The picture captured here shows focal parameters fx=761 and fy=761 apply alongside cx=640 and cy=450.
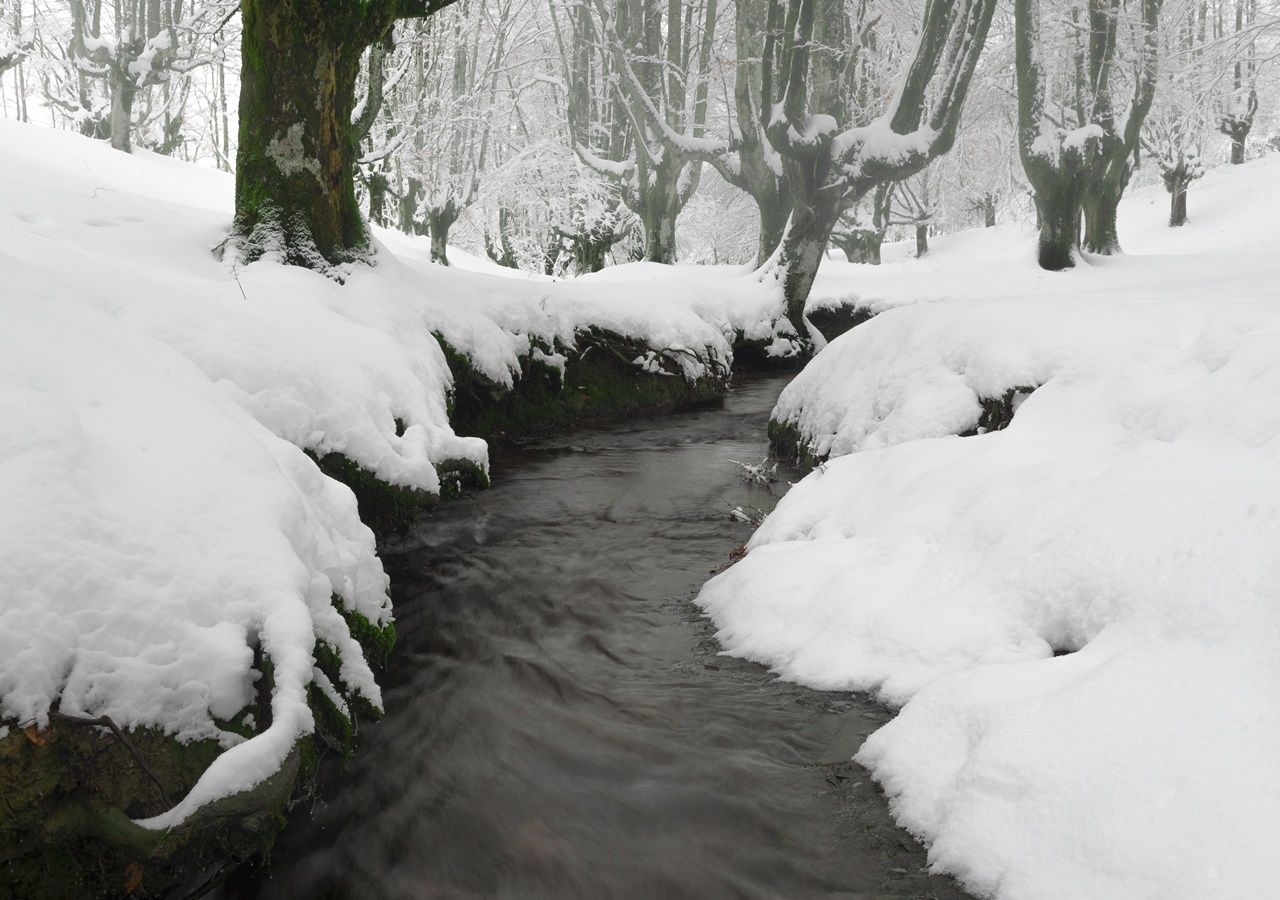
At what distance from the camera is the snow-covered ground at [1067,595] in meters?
1.80

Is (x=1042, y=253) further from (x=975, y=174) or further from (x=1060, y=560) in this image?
(x=975, y=174)

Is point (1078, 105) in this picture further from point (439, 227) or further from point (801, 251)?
point (439, 227)

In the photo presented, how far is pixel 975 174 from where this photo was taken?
89.6 feet

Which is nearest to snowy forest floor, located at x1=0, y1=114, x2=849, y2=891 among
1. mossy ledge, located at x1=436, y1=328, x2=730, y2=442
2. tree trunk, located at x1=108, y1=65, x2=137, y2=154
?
mossy ledge, located at x1=436, y1=328, x2=730, y2=442

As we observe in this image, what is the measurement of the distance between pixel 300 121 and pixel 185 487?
16.3ft

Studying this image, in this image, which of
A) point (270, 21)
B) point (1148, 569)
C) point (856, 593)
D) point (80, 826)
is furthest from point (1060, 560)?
point (270, 21)

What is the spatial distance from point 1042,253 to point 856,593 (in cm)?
1324

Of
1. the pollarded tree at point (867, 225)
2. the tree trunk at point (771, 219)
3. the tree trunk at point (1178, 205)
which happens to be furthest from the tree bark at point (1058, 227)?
the tree trunk at point (1178, 205)

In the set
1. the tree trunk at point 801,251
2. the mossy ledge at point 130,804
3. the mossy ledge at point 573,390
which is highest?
the tree trunk at point 801,251

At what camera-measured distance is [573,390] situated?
8.41 metres

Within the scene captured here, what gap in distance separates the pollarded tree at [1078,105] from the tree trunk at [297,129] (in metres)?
11.2

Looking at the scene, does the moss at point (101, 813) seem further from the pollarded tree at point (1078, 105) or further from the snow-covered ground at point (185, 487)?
the pollarded tree at point (1078, 105)

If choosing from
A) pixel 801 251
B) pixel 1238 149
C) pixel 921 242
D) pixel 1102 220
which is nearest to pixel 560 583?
pixel 801 251

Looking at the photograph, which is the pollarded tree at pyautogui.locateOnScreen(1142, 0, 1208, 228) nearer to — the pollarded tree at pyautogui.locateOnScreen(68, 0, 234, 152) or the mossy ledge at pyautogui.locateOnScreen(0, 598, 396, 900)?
the mossy ledge at pyautogui.locateOnScreen(0, 598, 396, 900)
